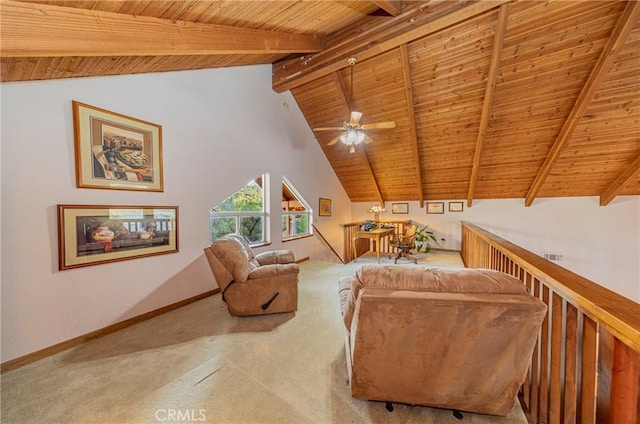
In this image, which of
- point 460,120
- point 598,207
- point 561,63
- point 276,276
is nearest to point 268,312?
point 276,276

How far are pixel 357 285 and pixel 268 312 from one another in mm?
1859

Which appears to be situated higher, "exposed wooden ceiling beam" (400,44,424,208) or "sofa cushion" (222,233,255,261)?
"exposed wooden ceiling beam" (400,44,424,208)

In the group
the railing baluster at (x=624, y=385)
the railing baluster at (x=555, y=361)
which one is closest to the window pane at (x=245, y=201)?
the railing baluster at (x=555, y=361)

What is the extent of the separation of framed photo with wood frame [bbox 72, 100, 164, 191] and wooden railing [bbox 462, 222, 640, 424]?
361 centimetres

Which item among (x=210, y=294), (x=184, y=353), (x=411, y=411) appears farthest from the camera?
(x=210, y=294)

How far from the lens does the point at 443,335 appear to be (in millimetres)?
1259

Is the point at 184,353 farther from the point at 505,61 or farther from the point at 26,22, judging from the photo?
the point at 505,61

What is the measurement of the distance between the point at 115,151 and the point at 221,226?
1674mm

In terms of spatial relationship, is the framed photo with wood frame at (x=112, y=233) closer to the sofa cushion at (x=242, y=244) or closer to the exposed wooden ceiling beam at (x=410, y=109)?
the sofa cushion at (x=242, y=244)

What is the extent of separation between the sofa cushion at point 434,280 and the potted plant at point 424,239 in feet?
18.5

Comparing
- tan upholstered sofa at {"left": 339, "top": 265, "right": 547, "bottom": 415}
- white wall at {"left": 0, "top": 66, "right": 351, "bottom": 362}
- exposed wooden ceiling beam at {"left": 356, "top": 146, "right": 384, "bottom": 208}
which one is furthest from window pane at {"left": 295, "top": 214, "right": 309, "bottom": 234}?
tan upholstered sofa at {"left": 339, "top": 265, "right": 547, "bottom": 415}

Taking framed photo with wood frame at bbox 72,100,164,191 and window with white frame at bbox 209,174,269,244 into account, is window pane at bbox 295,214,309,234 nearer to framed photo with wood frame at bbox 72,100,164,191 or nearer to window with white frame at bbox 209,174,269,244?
window with white frame at bbox 209,174,269,244

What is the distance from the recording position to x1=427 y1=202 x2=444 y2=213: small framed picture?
7188 millimetres

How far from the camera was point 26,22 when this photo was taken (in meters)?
1.41
